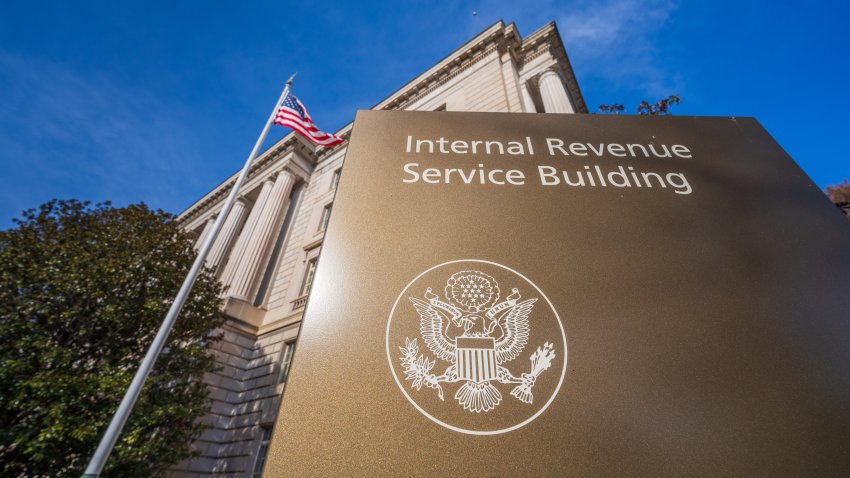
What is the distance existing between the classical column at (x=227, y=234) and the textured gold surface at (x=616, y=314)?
1635 cm

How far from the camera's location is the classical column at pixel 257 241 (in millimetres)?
15352

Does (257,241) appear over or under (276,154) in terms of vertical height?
under

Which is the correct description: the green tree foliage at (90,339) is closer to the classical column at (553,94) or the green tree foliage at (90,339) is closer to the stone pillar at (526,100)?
the stone pillar at (526,100)

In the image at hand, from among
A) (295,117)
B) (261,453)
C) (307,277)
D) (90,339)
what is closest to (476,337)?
(295,117)

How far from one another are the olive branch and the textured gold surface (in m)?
0.12

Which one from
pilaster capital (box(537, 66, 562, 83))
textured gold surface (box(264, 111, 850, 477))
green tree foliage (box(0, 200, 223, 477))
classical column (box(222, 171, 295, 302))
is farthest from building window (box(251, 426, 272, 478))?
pilaster capital (box(537, 66, 562, 83))

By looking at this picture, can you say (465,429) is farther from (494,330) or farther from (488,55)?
(488,55)

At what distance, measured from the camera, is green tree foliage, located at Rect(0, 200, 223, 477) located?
6.31 m

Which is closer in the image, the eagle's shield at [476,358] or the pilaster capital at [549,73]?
the eagle's shield at [476,358]

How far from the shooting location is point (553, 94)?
1524 cm

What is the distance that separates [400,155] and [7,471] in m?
9.50

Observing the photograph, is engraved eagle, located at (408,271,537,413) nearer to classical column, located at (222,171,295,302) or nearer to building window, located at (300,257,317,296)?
building window, located at (300,257,317,296)

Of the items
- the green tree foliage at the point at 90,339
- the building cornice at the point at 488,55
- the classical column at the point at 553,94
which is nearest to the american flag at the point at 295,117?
the green tree foliage at the point at 90,339

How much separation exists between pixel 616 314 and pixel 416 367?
4.54 ft
